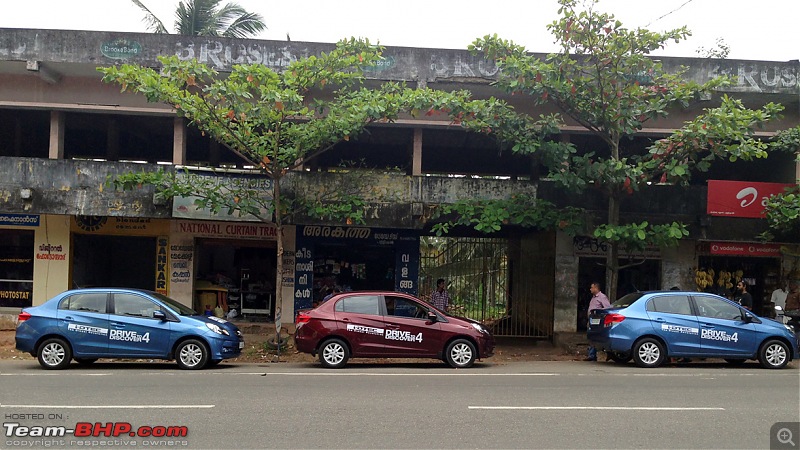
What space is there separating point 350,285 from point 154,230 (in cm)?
506

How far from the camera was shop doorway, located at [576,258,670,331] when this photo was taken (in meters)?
17.8

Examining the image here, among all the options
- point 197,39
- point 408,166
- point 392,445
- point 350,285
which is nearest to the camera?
point 392,445

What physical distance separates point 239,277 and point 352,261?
2.93m

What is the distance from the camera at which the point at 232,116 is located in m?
13.2

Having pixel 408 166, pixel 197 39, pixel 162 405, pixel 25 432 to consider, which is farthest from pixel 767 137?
pixel 25 432

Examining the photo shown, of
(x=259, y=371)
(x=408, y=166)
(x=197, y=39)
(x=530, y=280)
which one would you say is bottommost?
(x=259, y=371)

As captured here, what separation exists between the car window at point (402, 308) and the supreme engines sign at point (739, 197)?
783 cm

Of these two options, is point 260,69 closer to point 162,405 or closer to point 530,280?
point 162,405

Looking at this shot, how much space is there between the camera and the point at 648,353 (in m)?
12.7

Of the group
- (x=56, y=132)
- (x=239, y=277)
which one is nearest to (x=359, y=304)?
(x=239, y=277)

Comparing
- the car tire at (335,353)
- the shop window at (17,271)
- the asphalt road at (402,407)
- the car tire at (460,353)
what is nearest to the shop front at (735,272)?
the asphalt road at (402,407)

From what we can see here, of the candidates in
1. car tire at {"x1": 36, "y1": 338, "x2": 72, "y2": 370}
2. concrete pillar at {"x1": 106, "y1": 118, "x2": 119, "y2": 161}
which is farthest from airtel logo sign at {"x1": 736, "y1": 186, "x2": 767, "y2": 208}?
concrete pillar at {"x1": 106, "y1": 118, "x2": 119, "y2": 161}

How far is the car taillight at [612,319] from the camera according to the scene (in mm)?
12637

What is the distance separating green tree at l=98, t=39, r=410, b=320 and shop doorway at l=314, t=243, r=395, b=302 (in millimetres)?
3087
